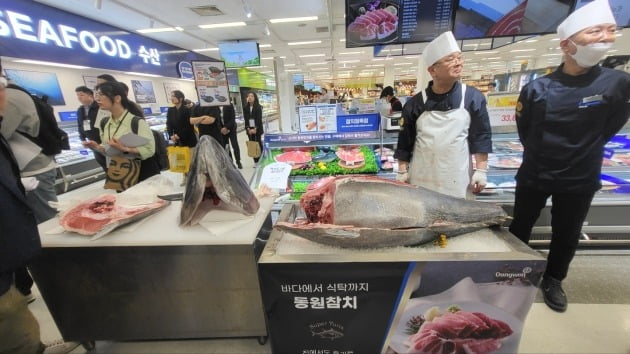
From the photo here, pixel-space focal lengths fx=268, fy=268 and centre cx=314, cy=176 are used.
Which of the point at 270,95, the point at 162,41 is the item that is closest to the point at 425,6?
the point at 162,41

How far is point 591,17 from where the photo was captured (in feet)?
4.84

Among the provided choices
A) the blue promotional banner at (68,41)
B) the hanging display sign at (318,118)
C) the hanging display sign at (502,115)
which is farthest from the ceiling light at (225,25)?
the hanging display sign at (502,115)

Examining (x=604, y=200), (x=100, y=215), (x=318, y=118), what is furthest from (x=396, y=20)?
(x=100, y=215)

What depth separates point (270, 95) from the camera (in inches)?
746

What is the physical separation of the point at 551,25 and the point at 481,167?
3.12 metres

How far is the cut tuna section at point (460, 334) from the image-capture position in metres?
1.14

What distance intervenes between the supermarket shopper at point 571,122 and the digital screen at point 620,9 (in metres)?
2.81

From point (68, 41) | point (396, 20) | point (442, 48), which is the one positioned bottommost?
point (442, 48)

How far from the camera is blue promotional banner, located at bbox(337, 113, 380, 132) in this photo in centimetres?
281

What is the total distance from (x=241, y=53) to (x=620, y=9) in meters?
8.00

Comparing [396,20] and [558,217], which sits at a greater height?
[396,20]

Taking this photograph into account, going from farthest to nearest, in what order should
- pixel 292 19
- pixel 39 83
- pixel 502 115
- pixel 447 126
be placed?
1. pixel 292 19
2. pixel 39 83
3. pixel 502 115
4. pixel 447 126

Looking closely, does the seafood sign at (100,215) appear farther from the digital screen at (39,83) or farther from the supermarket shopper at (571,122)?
the digital screen at (39,83)

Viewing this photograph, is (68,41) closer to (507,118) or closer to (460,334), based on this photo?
(507,118)
